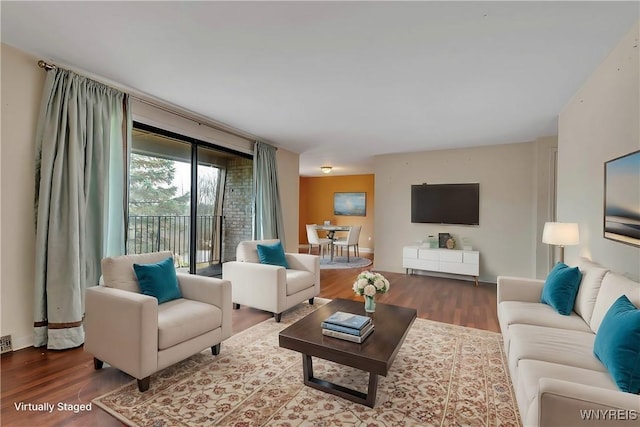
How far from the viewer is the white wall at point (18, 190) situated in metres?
2.31

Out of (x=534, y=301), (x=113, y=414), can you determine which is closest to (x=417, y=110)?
(x=534, y=301)

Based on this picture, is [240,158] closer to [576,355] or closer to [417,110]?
[417,110]

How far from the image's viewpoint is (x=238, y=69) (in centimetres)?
254

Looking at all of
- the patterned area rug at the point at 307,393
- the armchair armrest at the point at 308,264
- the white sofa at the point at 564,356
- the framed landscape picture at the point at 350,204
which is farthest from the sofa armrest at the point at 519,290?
the framed landscape picture at the point at 350,204

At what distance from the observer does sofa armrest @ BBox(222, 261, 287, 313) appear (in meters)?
3.13

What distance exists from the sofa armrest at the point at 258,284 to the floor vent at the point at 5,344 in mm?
1780

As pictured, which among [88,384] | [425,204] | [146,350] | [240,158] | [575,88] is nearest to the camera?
[146,350]

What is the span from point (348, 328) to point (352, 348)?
148 mm

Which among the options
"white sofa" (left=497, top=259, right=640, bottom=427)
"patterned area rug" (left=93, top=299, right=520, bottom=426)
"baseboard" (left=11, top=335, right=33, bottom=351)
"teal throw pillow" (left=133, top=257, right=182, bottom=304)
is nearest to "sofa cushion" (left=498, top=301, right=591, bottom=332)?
"white sofa" (left=497, top=259, right=640, bottom=427)

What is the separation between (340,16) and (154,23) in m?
1.23

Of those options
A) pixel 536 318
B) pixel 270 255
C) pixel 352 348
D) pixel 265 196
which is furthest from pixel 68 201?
pixel 536 318

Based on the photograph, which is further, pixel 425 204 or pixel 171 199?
pixel 425 204

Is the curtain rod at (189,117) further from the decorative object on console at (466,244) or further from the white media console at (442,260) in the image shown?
the decorative object on console at (466,244)

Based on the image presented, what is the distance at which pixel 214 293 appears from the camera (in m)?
2.40
